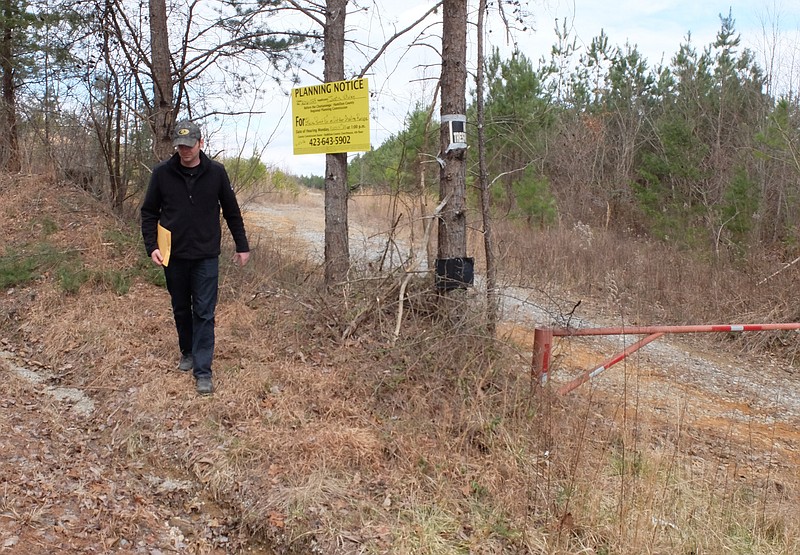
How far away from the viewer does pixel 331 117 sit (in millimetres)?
5867

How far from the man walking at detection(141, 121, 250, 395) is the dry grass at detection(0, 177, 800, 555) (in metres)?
0.43

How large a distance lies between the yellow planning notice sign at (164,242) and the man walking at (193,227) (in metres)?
0.01

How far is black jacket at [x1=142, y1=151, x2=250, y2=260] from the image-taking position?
14.4 feet

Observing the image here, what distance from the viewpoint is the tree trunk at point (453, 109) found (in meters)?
4.88

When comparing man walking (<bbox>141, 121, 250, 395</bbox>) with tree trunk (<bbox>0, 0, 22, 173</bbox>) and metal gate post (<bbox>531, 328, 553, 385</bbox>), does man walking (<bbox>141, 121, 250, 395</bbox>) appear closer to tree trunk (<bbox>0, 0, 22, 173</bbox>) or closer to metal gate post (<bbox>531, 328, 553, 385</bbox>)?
metal gate post (<bbox>531, 328, 553, 385</bbox>)

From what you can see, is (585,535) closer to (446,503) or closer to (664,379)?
(446,503)

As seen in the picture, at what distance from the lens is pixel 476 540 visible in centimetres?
302

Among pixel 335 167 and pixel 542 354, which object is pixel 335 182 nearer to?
pixel 335 167

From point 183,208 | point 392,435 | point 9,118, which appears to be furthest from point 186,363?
point 9,118

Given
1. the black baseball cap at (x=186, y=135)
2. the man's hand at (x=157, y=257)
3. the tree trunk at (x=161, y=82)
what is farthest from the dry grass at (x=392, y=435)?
the tree trunk at (x=161, y=82)

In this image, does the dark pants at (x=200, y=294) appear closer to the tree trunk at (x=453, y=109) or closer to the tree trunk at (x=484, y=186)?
the tree trunk at (x=453, y=109)

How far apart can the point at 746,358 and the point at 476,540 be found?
5941 millimetres

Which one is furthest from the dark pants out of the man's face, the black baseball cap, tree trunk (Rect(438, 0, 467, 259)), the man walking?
tree trunk (Rect(438, 0, 467, 259))

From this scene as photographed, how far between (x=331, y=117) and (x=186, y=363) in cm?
268
